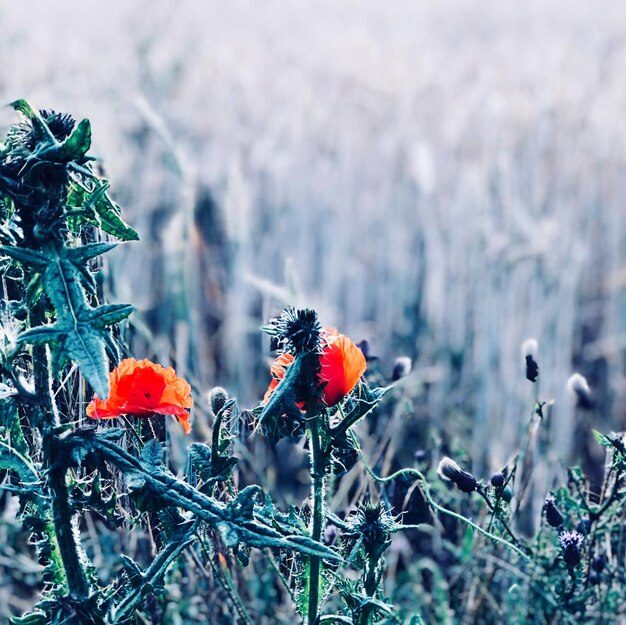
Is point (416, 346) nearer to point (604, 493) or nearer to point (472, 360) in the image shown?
point (472, 360)

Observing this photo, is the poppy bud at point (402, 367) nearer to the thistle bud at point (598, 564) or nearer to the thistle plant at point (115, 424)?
the thistle plant at point (115, 424)

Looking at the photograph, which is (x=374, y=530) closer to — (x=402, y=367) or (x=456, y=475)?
(x=456, y=475)

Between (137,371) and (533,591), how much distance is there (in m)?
0.69

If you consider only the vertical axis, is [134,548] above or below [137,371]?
below

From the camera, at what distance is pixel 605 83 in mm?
3211

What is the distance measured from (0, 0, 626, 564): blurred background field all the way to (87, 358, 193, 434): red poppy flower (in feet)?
4.03

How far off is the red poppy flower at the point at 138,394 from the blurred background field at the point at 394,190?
123 cm

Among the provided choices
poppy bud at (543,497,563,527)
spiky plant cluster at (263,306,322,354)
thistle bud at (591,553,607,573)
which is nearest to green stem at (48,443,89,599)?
spiky plant cluster at (263,306,322,354)

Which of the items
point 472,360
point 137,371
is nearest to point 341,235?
point 472,360

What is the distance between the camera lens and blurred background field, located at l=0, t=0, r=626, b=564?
2.48m

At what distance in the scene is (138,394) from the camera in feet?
2.57

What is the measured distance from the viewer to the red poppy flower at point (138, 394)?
78 centimetres

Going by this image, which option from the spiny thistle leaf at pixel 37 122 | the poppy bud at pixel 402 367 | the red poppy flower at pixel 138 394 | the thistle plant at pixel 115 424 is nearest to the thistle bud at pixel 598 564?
the thistle plant at pixel 115 424

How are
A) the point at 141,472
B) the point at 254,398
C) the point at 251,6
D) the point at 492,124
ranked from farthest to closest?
the point at 251,6 → the point at 492,124 → the point at 254,398 → the point at 141,472
